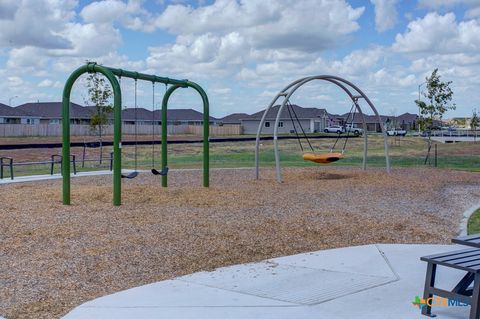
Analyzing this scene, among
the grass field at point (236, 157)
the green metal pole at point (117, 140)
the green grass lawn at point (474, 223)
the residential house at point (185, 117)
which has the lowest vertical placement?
the green grass lawn at point (474, 223)

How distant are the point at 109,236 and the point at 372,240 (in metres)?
3.88

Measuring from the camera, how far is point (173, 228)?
32.4 feet

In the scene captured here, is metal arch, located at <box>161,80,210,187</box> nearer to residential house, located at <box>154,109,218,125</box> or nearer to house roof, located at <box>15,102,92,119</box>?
house roof, located at <box>15,102,92,119</box>

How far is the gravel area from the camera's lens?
727cm

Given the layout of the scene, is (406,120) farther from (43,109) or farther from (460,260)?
(460,260)

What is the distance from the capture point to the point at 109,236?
361 inches

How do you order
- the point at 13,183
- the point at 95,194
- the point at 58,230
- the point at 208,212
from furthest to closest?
the point at 13,183 → the point at 95,194 → the point at 208,212 → the point at 58,230

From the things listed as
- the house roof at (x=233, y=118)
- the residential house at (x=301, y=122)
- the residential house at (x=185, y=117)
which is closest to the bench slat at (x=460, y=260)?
the residential house at (x=301, y=122)

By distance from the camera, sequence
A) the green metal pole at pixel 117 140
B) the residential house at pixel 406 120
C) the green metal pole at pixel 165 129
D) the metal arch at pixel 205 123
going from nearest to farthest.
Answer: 1. the green metal pole at pixel 117 140
2. the green metal pole at pixel 165 129
3. the metal arch at pixel 205 123
4. the residential house at pixel 406 120

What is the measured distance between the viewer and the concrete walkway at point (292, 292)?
5855 mm

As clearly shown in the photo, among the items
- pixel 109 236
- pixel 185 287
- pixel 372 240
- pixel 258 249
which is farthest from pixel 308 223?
pixel 185 287

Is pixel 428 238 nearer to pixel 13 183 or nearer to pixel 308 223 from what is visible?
pixel 308 223

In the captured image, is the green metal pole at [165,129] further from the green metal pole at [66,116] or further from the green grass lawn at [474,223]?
the green grass lawn at [474,223]

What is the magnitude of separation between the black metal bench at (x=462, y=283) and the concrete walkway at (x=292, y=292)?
182mm
